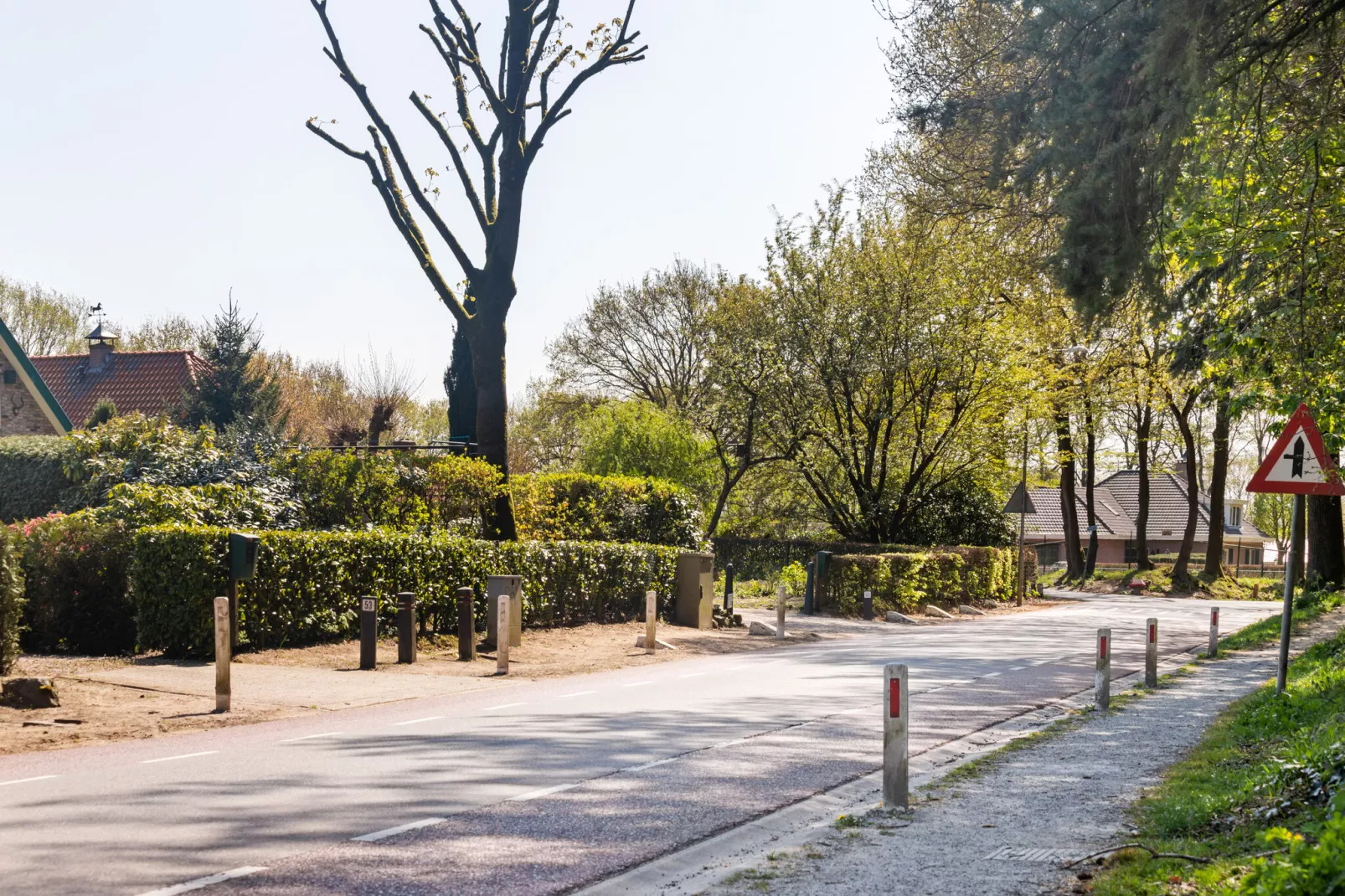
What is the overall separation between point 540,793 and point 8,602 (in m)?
7.24

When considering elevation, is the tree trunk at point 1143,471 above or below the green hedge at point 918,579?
above

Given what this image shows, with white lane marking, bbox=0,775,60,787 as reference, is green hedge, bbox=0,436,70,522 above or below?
above

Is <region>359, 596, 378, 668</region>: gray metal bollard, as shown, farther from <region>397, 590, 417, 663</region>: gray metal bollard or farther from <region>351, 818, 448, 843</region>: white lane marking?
<region>351, 818, 448, 843</region>: white lane marking

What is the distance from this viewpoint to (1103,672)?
12945mm

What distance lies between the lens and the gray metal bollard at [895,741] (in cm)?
776

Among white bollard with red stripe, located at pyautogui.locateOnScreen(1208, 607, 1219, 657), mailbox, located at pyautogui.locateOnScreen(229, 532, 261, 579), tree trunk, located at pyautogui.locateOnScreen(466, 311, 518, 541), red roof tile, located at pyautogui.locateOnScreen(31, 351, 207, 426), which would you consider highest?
Answer: red roof tile, located at pyautogui.locateOnScreen(31, 351, 207, 426)

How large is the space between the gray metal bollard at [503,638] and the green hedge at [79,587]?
181 inches

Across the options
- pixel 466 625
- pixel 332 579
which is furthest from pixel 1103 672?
pixel 332 579

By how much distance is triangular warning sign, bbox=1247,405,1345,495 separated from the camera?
12.3 metres

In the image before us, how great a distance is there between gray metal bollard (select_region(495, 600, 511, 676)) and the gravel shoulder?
7.47m

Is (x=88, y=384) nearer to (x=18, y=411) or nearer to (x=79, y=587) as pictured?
(x=18, y=411)

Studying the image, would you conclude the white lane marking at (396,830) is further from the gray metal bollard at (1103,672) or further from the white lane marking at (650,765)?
the gray metal bollard at (1103,672)

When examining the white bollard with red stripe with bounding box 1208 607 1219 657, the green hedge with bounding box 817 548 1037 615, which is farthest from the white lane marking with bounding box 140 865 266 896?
the green hedge with bounding box 817 548 1037 615

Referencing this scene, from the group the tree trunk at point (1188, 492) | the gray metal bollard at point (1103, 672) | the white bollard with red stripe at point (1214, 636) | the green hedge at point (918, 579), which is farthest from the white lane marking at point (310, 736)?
the tree trunk at point (1188, 492)
